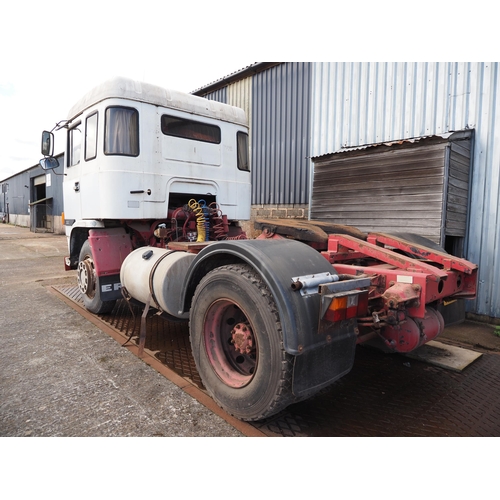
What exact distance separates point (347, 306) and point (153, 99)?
3.69m

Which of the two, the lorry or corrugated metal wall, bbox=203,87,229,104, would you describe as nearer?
the lorry

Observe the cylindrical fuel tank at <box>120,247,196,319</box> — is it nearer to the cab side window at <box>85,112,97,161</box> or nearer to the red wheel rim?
the red wheel rim

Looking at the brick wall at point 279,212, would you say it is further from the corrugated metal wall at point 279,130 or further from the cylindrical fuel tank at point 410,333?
the cylindrical fuel tank at point 410,333

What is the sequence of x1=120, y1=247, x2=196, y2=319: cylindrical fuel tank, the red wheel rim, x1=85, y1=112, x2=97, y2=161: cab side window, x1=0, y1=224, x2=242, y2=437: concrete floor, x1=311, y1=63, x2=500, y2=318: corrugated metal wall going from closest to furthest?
x1=0, y1=224, x2=242, y2=437: concrete floor
the red wheel rim
x1=120, y1=247, x2=196, y2=319: cylindrical fuel tank
x1=85, y1=112, x2=97, y2=161: cab side window
x1=311, y1=63, x2=500, y2=318: corrugated metal wall

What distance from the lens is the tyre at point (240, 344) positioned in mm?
2193

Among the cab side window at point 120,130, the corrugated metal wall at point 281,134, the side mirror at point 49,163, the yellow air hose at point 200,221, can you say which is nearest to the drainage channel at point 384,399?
the yellow air hose at point 200,221

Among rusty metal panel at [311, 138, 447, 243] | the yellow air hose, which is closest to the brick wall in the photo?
rusty metal panel at [311, 138, 447, 243]

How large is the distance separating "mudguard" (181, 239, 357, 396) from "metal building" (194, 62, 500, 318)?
3.24 m

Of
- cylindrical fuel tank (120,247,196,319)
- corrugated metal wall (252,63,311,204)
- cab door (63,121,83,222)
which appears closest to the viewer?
cylindrical fuel tank (120,247,196,319)

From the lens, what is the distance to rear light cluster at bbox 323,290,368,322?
2.06m

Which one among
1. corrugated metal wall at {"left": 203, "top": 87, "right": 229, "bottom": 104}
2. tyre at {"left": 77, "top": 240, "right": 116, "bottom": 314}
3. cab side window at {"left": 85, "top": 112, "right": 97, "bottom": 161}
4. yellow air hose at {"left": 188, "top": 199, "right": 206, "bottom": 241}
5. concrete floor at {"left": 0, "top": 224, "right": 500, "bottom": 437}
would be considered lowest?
concrete floor at {"left": 0, "top": 224, "right": 500, "bottom": 437}

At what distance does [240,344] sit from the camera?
2520 millimetres

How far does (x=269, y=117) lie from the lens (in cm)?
825

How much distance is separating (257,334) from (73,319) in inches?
144
